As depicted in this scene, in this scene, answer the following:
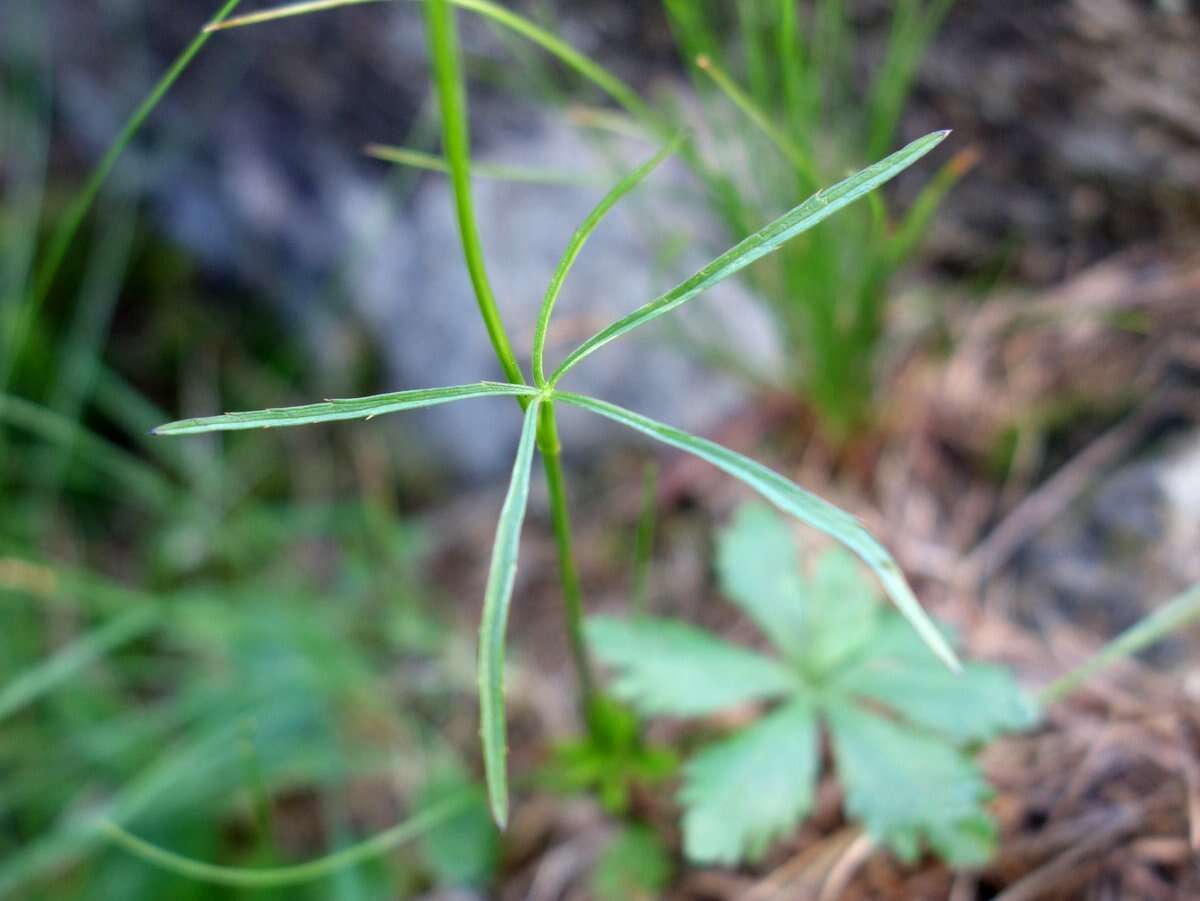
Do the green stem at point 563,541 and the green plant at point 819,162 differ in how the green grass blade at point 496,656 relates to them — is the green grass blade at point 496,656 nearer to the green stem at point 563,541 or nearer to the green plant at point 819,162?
the green stem at point 563,541

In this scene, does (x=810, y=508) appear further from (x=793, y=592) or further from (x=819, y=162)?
(x=819, y=162)

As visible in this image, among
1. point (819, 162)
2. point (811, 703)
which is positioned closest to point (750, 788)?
point (811, 703)

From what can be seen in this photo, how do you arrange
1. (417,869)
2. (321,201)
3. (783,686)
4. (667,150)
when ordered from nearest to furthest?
(667,150)
(783,686)
(417,869)
(321,201)

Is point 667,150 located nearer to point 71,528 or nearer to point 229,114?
point 229,114

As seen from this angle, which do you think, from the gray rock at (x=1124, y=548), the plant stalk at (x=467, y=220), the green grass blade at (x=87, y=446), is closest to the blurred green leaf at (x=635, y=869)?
the plant stalk at (x=467, y=220)

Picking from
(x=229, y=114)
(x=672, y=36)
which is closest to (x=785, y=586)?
(x=672, y=36)
